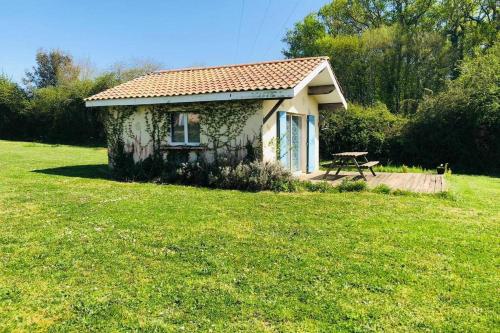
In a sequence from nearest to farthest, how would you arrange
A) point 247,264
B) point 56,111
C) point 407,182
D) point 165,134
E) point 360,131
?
point 247,264 < point 407,182 < point 165,134 < point 360,131 < point 56,111

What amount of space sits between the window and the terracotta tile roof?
0.83 metres

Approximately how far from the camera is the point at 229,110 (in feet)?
37.3

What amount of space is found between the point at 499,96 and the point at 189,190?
48.3 ft

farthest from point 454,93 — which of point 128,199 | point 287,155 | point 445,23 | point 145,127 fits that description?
point 445,23

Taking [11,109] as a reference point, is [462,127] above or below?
below

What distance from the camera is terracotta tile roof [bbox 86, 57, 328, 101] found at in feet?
36.1

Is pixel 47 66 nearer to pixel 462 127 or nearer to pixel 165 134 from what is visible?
pixel 165 134

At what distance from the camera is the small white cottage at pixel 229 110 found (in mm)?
10984

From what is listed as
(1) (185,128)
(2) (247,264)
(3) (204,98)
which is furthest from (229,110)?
(2) (247,264)

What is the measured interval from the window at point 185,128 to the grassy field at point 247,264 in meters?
4.11

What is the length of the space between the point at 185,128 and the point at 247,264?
814 cm

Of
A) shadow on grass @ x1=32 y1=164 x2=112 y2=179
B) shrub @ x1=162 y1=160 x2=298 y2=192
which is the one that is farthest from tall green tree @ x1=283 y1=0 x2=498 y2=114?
shadow on grass @ x1=32 y1=164 x2=112 y2=179

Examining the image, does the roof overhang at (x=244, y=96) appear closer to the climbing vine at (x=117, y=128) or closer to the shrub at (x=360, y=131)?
the climbing vine at (x=117, y=128)

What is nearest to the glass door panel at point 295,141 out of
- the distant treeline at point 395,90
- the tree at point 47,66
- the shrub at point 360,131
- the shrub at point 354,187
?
the shrub at point 354,187
